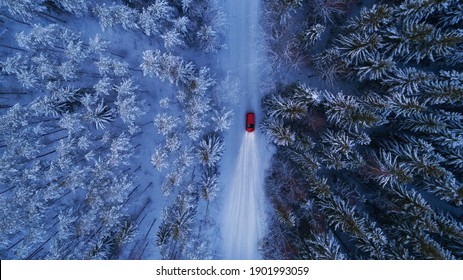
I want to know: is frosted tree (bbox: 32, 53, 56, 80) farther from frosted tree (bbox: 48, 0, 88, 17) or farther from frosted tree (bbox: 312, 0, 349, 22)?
frosted tree (bbox: 312, 0, 349, 22)

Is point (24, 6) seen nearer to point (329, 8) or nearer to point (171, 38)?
point (171, 38)

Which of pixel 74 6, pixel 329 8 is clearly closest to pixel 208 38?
pixel 329 8

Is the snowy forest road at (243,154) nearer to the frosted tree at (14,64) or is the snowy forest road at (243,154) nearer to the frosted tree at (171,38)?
the frosted tree at (171,38)

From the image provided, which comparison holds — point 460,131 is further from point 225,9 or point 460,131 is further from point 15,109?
point 15,109

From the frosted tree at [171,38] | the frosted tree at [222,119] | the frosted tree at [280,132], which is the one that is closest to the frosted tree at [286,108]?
the frosted tree at [280,132]

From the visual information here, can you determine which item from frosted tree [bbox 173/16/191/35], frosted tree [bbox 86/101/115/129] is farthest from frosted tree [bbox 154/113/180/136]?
frosted tree [bbox 173/16/191/35]

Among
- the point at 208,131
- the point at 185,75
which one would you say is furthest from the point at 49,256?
the point at 185,75
